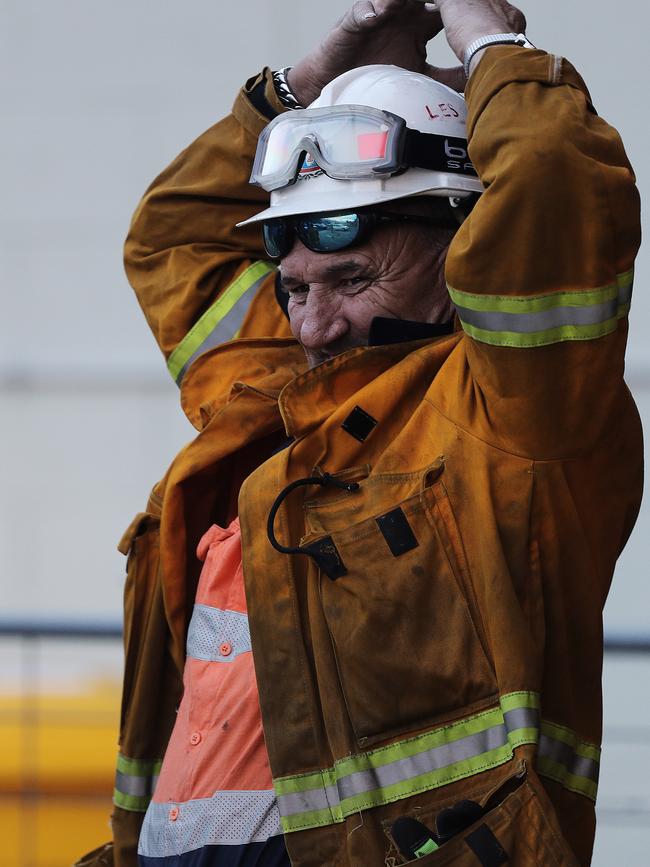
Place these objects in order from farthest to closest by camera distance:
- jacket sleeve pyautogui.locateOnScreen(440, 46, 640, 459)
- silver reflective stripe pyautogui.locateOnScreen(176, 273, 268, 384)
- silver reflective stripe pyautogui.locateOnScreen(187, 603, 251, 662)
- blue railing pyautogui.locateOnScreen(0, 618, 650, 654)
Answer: blue railing pyautogui.locateOnScreen(0, 618, 650, 654) → silver reflective stripe pyautogui.locateOnScreen(176, 273, 268, 384) → silver reflective stripe pyautogui.locateOnScreen(187, 603, 251, 662) → jacket sleeve pyautogui.locateOnScreen(440, 46, 640, 459)

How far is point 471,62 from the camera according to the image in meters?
1.99

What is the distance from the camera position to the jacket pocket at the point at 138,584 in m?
2.46

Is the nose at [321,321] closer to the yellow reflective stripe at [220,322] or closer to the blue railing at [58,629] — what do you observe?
the yellow reflective stripe at [220,322]

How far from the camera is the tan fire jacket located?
1786mm

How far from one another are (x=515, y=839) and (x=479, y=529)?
423mm

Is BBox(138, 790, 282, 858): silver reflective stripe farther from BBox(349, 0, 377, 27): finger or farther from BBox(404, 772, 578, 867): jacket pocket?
BBox(349, 0, 377, 27): finger

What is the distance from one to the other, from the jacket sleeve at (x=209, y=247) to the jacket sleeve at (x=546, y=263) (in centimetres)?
89

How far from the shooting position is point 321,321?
7.19ft

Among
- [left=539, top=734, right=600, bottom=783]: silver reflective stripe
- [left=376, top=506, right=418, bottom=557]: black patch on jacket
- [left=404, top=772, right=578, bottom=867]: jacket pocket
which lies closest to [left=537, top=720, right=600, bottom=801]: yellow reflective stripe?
[left=539, top=734, right=600, bottom=783]: silver reflective stripe

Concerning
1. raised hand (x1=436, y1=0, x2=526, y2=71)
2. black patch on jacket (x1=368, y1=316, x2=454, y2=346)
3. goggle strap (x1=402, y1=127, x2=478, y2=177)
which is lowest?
black patch on jacket (x1=368, y1=316, x2=454, y2=346)

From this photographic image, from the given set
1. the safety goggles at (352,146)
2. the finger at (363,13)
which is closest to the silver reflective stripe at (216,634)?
the safety goggles at (352,146)

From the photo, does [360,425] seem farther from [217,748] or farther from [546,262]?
[217,748]

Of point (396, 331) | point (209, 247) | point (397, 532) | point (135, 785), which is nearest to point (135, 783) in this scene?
point (135, 785)

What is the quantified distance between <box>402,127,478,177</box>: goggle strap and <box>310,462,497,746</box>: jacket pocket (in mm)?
583
